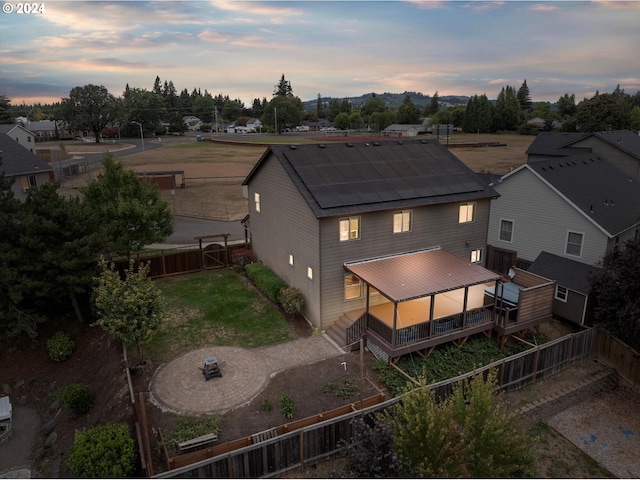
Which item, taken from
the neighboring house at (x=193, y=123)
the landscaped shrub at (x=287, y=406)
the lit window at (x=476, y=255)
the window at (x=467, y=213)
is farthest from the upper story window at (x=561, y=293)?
the neighboring house at (x=193, y=123)

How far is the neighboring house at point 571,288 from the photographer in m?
21.5

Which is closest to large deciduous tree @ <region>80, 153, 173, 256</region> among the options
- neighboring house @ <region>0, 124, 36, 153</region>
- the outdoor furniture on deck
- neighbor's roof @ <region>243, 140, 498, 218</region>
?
neighbor's roof @ <region>243, 140, 498, 218</region>

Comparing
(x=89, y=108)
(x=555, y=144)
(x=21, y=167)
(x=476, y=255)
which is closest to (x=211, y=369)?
(x=476, y=255)

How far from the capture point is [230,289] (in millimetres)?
24875

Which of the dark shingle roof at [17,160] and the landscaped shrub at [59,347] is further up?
the dark shingle roof at [17,160]

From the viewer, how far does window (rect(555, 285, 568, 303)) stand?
22344 mm

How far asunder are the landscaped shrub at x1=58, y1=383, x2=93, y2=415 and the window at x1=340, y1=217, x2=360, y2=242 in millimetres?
12173

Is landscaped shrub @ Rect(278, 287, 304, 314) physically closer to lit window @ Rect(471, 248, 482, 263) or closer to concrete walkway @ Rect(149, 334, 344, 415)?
concrete walkway @ Rect(149, 334, 344, 415)

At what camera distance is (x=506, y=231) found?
95.9ft

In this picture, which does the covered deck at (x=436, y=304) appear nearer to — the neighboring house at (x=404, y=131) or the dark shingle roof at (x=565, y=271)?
the dark shingle roof at (x=565, y=271)

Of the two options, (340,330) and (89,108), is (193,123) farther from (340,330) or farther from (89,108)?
(340,330)

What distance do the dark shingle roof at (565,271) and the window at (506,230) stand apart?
3.40 metres

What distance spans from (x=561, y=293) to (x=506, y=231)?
7.46 m

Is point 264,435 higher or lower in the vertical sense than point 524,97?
lower
